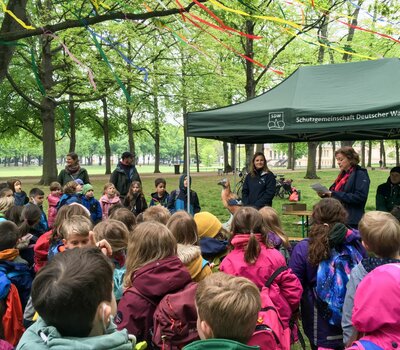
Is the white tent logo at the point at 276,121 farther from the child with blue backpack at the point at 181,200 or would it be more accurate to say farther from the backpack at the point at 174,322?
the backpack at the point at 174,322

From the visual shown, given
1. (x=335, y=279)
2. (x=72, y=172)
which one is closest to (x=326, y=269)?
(x=335, y=279)

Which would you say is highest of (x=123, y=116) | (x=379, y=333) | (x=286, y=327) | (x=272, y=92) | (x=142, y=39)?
(x=142, y=39)

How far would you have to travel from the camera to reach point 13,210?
417cm

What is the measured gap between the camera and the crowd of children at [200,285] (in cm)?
145

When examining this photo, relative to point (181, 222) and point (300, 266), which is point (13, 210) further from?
point (300, 266)

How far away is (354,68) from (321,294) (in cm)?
457

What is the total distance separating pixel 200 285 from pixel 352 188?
3.80 metres

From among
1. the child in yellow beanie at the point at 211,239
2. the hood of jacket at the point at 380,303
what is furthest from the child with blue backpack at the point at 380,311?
the child in yellow beanie at the point at 211,239

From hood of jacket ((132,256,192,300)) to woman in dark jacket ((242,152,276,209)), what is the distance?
4.00 m

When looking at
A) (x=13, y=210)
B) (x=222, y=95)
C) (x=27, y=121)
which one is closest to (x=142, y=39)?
(x=222, y=95)

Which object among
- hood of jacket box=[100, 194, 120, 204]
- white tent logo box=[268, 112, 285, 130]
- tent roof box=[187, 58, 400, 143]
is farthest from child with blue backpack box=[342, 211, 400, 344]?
hood of jacket box=[100, 194, 120, 204]

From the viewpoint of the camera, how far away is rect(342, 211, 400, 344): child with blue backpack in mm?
2338

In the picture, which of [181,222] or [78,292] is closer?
[78,292]

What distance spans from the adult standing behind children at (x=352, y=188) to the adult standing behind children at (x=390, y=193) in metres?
0.94
